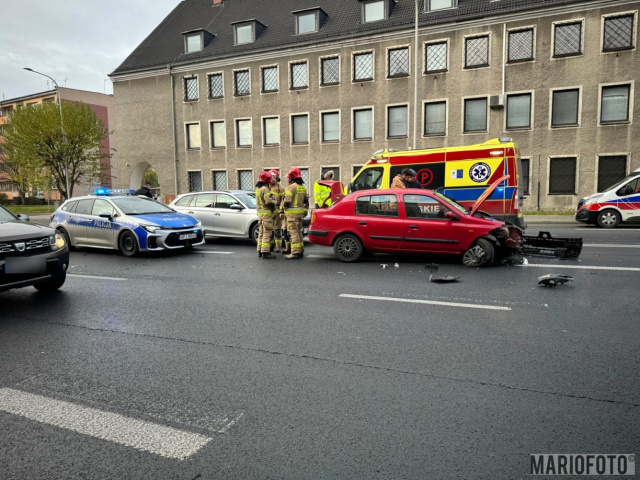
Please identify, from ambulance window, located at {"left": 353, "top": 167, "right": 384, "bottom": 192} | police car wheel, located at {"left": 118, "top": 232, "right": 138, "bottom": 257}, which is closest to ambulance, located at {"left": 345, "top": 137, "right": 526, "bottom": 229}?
ambulance window, located at {"left": 353, "top": 167, "right": 384, "bottom": 192}

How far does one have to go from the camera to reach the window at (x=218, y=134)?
32688 mm

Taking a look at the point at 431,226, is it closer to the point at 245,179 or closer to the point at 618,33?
the point at 618,33

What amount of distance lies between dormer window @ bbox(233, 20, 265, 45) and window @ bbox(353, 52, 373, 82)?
7651mm

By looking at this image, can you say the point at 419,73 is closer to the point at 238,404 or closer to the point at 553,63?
the point at 553,63

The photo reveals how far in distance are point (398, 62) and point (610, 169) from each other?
1253 cm

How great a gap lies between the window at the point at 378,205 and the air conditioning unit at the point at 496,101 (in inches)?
720

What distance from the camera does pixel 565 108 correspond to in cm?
2459

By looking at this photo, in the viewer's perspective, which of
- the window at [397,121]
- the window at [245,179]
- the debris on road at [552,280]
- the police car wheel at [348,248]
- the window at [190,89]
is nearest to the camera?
the debris on road at [552,280]

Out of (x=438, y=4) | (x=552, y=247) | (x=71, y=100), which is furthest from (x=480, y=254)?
(x=71, y=100)

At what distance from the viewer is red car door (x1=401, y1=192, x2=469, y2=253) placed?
8867 mm

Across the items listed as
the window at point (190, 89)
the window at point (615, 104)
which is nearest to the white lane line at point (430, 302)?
the window at point (615, 104)

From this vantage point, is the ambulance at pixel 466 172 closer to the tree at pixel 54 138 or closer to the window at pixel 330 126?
the window at pixel 330 126

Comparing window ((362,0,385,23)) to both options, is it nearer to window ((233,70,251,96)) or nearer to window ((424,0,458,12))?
window ((424,0,458,12))

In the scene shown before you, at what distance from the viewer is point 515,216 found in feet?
37.9
